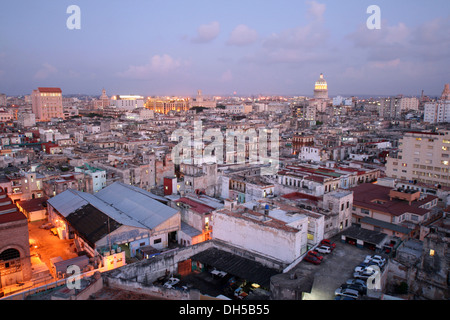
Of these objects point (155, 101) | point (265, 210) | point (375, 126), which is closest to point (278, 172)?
point (265, 210)

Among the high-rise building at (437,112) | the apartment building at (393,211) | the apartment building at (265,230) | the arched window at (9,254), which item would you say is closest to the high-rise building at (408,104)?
the high-rise building at (437,112)

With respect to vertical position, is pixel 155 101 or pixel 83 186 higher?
pixel 155 101

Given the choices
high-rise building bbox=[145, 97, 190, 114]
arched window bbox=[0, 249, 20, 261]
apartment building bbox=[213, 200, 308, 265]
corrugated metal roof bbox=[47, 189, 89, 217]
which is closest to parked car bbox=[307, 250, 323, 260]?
apartment building bbox=[213, 200, 308, 265]

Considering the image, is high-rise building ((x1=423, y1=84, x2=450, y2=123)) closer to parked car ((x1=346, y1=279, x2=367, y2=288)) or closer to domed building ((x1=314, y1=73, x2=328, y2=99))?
domed building ((x1=314, y1=73, x2=328, y2=99))

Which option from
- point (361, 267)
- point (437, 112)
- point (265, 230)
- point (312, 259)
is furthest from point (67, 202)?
point (437, 112)

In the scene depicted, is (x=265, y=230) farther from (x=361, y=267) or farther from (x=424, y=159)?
(x=424, y=159)

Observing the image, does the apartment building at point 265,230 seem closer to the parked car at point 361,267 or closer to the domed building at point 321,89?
the parked car at point 361,267
